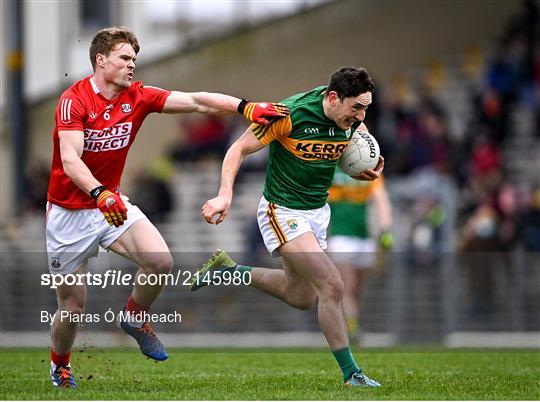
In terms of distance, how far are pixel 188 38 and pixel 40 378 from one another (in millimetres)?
14352

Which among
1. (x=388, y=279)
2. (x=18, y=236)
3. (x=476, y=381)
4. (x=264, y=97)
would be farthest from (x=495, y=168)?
(x=476, y=381)

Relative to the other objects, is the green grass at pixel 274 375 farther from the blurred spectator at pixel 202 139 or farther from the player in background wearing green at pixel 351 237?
the blurred spectator at pixel 202 139

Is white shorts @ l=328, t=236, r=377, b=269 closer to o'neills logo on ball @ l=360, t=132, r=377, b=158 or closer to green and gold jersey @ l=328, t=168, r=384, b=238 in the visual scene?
green and gold jersey @ l=328, t=168, r=384, b=238

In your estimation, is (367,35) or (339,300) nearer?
(339,300)

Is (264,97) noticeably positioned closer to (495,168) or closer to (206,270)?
(495,168)

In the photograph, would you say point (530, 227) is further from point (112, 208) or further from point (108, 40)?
point (112, 208)

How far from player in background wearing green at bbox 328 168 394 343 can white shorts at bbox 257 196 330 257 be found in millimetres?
4888

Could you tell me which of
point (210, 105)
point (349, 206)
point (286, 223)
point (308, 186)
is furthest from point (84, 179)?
point (349, 206)

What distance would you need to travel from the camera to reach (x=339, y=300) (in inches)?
376

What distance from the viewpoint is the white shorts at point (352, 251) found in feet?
49.3

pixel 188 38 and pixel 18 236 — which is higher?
pixel 188 38

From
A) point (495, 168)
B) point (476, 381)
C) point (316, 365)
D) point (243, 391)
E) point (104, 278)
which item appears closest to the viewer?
point (243, 391)

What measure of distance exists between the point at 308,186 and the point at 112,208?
1.63 metres

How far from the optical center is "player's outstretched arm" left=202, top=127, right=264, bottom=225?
9.23m
